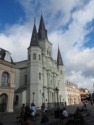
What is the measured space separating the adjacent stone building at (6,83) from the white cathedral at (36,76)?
9767 mm

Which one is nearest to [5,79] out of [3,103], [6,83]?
[6,83]

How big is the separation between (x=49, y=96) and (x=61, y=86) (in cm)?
1455

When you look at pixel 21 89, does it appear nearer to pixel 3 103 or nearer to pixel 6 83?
pixel 3 103

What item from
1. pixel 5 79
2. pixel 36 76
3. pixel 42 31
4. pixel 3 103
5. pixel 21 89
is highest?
pixel 42 31

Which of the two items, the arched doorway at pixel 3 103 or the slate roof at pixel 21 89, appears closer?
the arched doorway at pixel 3 103

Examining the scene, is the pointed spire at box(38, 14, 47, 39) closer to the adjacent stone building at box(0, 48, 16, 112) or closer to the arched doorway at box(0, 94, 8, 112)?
the adjacent stone building at box(0, 48, 16, 112)

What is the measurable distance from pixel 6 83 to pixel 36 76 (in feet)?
43.5

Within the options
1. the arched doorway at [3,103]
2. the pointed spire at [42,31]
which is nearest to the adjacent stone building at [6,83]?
the arched doorway at [3,103]

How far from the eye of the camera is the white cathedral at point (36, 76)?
49.4 meters

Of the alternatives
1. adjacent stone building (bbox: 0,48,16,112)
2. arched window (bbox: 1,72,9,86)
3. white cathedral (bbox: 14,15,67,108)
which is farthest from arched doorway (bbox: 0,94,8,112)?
white cathedral (bbox: 14,15,67,108)

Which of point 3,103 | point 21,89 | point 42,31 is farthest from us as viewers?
point 42,31

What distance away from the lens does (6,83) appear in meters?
38.8

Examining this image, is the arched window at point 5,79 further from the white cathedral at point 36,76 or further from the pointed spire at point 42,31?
the pointed spire at point 42,31

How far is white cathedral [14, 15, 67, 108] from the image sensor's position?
4941 centimetres
